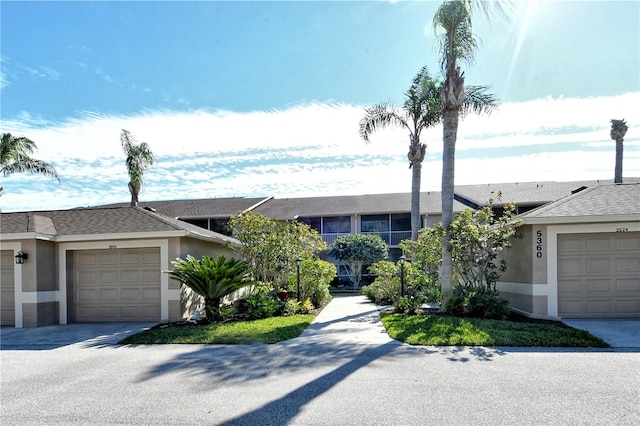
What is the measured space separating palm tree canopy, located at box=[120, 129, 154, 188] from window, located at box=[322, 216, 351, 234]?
11452 mm

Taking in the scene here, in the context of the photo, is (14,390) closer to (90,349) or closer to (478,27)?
(90,349)

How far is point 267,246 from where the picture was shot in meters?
12.8

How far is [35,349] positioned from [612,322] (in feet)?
42.8

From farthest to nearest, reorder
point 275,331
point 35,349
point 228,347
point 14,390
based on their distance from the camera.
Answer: point 275,331 → point 35,349 → point 228,347 → point 14,390

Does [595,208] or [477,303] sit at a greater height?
[595,208]

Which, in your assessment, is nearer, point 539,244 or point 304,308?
point 539,244

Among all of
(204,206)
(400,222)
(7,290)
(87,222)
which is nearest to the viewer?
(7,290)

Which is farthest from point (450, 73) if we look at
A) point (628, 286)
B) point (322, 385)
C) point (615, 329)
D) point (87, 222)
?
point (87, 222)

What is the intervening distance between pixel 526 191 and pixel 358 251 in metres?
11.4

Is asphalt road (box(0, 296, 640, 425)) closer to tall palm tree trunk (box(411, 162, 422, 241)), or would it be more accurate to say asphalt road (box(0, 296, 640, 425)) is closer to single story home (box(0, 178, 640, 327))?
single story home (box(0, 178, 640, 327))

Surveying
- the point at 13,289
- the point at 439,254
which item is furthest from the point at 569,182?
the point at 13,289

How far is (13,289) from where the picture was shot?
38.8 ft

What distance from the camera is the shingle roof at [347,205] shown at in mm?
24969

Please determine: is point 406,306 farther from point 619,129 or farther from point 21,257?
point 619,129
